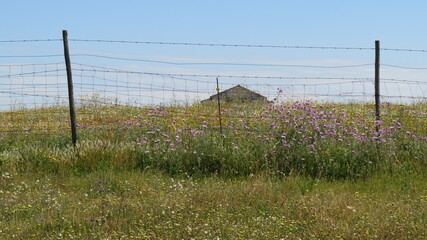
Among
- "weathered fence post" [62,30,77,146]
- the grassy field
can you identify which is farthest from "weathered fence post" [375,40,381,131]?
"weathered fence post" [62,30,77,146]

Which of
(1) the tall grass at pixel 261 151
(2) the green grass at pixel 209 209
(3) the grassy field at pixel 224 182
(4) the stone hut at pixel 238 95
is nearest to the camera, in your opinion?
(2) the green grass at pixel 209 209

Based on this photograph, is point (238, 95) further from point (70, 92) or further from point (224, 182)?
point (224, 182)

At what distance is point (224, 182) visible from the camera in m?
8.62

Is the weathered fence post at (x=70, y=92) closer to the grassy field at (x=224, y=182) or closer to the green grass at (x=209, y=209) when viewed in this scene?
the grassy field at (x=224, y=182)

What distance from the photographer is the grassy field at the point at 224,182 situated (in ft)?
19.3

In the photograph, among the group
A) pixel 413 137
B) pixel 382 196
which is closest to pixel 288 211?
pixel 382 196

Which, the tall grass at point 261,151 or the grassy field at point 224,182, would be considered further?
the tall grass at point 261,151

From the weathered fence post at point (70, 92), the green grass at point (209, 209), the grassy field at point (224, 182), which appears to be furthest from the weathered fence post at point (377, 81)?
the weathered fence post at point (70, 92)

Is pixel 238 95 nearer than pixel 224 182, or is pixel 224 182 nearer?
pixel 224 182

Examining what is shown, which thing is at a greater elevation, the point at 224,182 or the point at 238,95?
the point at 238,95

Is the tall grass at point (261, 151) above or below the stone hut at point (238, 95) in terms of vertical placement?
below

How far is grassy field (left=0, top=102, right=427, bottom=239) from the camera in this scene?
5.89m

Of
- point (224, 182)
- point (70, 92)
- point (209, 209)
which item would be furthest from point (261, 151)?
point (70, 92)

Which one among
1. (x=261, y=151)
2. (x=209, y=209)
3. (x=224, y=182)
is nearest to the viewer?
(x=209, y=209)
